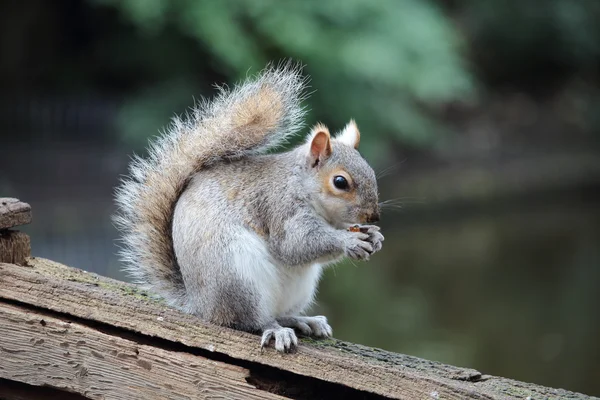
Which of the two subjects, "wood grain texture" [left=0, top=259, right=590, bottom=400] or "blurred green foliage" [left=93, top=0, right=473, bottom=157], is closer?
"wood grain texture" [left=0, top=259, right=590, bottom=400]

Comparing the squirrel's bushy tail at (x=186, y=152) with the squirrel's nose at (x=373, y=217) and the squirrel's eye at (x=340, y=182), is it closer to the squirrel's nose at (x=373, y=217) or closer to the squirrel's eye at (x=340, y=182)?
the squirrel's eye at (x=340, y=182)

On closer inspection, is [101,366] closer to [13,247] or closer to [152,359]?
[152,359]

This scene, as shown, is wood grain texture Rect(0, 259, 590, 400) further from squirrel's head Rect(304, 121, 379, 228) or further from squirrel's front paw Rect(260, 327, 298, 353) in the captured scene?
squirrel's head Rect(304, 121, 379, 228)

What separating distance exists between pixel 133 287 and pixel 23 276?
12.5 inches

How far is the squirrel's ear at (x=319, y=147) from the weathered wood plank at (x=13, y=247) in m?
0.79

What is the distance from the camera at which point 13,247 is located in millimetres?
2268

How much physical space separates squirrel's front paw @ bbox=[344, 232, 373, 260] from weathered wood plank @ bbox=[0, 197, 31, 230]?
0.84 meters

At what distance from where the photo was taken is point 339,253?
215 centimetres

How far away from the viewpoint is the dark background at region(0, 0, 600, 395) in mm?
5566

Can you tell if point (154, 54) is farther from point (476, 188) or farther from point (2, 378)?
point (2, 378)

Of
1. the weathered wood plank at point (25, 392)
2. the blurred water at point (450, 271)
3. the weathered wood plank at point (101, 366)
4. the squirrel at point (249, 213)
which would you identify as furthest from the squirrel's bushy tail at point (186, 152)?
the blurred water at point (450, 271)

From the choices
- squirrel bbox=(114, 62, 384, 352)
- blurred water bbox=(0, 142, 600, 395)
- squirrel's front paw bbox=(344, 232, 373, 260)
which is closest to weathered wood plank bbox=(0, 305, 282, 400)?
squirrel bbox=(114, 62, 384, 352)

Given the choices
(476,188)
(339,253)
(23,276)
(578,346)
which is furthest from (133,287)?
(476,188)

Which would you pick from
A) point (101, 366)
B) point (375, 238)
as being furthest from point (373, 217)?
point (101, 366)
